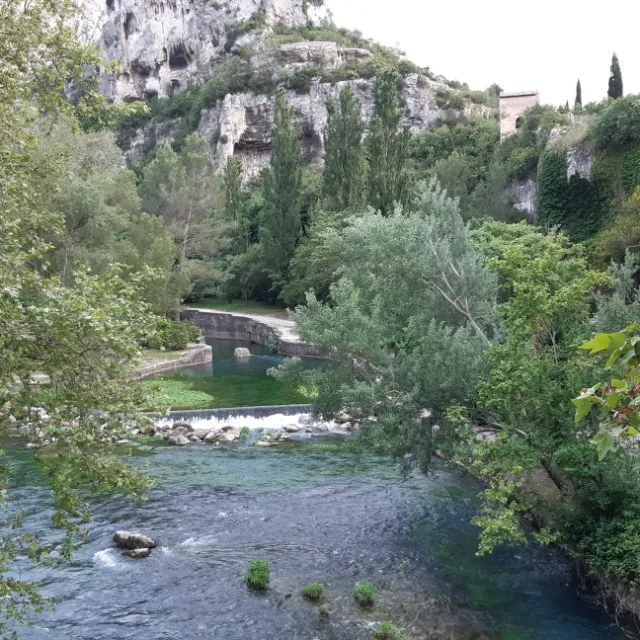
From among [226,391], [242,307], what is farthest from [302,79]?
[226,391]

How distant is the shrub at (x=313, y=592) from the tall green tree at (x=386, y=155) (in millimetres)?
27565

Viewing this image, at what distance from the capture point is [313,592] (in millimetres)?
9875

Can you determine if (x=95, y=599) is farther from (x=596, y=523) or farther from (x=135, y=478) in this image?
(x=596, y=523)

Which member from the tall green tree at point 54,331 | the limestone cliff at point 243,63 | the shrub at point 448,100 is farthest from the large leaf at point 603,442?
the shrub at point 448,100

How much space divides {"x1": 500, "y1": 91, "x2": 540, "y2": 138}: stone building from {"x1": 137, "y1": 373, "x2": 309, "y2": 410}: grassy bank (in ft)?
102

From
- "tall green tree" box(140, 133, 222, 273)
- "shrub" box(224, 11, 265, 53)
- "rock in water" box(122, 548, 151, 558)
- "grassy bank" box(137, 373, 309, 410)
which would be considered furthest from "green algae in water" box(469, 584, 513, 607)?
"shrub" box(224, 11, 265, 53)

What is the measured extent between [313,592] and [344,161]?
33.3m

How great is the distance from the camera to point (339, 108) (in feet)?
138

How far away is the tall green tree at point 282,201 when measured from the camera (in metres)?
42.3

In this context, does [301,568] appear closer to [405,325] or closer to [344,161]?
[405,325]

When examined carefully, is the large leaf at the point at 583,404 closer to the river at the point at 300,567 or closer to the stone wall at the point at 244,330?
the river at the point at 300,567

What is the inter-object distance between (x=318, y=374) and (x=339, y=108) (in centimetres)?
3266

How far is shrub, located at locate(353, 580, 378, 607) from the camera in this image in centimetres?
972

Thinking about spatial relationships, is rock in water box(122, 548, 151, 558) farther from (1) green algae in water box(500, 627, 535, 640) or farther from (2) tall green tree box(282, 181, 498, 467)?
(1) green algae in water box(500, 627, 535, 640)
